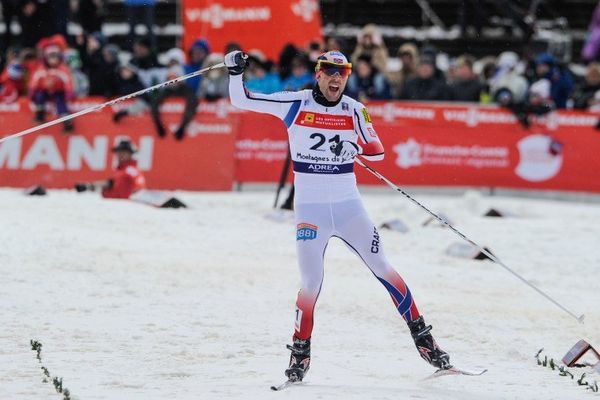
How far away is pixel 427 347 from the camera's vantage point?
8562 millimetres

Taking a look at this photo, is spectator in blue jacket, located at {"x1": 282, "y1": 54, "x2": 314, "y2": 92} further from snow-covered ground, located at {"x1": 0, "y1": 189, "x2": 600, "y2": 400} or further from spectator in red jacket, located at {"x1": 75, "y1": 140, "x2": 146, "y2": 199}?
spectator in red jacket, located at {"x1": 75, "y1": 140, "x2": 146, "y2": 199}

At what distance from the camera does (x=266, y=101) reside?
28.5 ft

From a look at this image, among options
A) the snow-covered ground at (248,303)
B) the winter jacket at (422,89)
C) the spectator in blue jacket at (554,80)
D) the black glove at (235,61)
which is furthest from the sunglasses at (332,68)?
the spectator in blue jacket at (554,80)

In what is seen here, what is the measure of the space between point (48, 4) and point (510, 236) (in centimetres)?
882

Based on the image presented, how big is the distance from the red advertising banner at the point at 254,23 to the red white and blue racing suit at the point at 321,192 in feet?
39.0

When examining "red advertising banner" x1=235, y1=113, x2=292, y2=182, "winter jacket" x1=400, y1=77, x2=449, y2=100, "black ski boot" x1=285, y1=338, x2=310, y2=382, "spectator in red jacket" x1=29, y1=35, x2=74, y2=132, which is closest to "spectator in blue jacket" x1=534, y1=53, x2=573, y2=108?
"winter jacket" x1=400, y1=77, x2=449, y2=100

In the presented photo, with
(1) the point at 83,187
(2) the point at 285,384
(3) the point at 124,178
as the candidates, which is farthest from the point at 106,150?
(2) the point at 285,384

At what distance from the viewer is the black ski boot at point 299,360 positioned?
27.1 feet

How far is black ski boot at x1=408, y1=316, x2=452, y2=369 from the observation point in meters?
8.52

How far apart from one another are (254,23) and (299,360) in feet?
42.1

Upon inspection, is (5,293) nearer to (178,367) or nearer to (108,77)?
(178,367)

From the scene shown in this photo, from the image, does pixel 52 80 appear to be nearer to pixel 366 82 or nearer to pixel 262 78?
pixel 262 78

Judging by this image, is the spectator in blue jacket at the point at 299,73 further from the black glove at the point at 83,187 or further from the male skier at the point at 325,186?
the male skier at the point at 325,186

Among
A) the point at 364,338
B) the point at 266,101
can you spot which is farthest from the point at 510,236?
the point at 266,101
